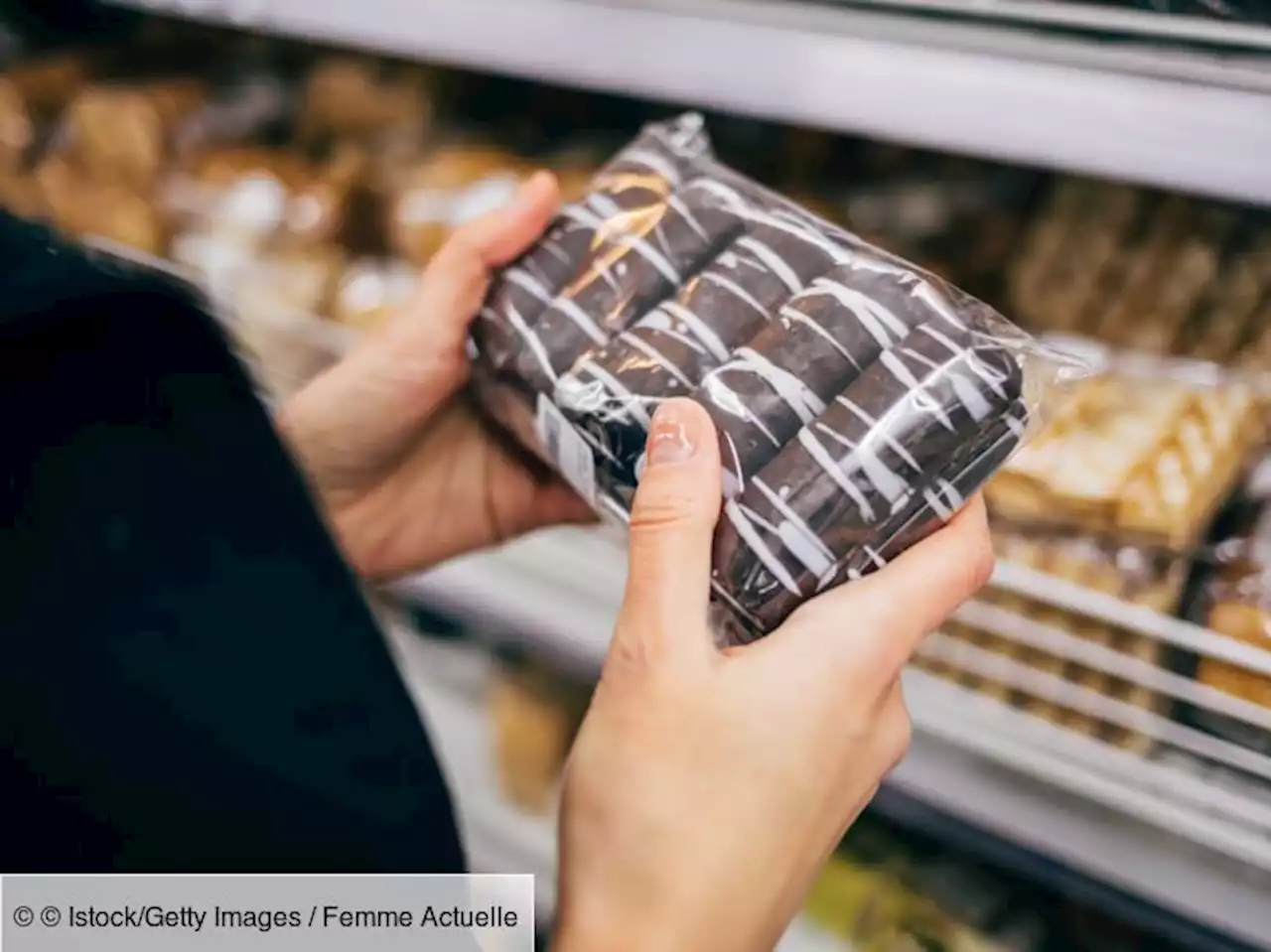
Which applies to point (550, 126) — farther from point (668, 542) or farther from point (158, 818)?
point (158, 818)

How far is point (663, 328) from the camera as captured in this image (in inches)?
25.2

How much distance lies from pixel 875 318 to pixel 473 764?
0.93 meters

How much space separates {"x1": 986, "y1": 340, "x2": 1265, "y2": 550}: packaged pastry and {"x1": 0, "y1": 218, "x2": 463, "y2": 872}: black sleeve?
0.48m

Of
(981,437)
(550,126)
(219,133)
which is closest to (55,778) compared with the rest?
(981,437)

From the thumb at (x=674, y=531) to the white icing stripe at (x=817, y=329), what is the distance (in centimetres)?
8

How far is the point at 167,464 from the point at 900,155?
0.87 metres

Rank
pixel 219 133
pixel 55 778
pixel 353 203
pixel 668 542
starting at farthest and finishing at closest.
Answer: pixel 219 133
pixel 353 203
pixel 668 542
pixel 55 778

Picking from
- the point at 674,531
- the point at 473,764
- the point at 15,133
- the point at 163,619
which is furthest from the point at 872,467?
the point at 15,133

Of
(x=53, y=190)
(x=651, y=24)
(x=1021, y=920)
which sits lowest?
(x=1021, y=920)

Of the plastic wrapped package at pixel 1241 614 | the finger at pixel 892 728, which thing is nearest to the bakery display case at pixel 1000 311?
the plastic wrapped package at pixel 1241 614

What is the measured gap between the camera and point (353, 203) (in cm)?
129

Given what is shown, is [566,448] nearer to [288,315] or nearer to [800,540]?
[800,540]

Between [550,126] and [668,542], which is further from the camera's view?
[550,126]

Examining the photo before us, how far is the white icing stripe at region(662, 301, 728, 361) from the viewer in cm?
63
